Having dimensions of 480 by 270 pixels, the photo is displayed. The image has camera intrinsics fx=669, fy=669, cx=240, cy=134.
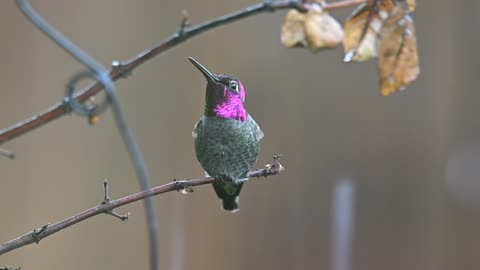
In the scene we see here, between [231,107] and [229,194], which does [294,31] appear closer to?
[231,107]

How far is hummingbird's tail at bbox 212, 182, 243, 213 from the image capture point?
1.83 feet

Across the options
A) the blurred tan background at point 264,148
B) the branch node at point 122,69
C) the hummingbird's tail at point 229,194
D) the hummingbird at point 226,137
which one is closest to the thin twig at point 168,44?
the branch node at point 122,69

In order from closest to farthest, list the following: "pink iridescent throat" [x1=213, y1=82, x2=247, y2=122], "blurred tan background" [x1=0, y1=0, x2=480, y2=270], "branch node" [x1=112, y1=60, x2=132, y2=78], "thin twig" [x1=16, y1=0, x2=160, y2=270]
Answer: "thin twig" [x1=16, y1=0, x2=160, y2=270], "branch node" [x1=112, y1=60, x2=132, y2=78], "pink iridescent throat" [x1=213, y1=82, x2=247, y2=122], "blurred tan background" [x1=0, y1=0, x2=480, y2=270]

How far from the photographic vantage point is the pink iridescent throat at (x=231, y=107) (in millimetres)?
465

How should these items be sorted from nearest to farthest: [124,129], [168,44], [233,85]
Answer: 1. [124,129]
2. [168,44]
3. [233,85]

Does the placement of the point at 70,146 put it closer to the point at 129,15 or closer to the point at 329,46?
the point at 129,15

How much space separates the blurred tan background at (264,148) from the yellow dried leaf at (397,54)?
39.7 inches

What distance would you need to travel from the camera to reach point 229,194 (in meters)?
0.57

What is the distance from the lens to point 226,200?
578mm

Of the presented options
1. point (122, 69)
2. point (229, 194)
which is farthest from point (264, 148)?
point (122, 69)

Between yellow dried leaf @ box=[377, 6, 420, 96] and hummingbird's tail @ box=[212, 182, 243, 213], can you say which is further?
hummingbird's tail @ box=[212, 182, 243, 213]

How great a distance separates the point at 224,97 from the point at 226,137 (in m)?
0.07

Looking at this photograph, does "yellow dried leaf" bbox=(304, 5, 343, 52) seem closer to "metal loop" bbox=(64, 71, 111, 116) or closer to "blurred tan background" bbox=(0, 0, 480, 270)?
"metal loop" bbox=(64, 71, 111, 116)

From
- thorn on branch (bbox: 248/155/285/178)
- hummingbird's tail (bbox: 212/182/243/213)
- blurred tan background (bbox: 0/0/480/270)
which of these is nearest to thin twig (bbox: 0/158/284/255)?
thorn on branch (bbox: 248/155/285/178)
